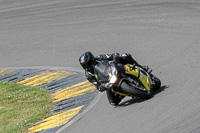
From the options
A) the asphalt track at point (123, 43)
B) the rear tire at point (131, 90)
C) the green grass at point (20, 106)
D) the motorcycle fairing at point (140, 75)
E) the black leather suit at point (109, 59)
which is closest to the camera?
the asphalt track at point (123, 43)

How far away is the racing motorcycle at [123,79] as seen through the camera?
8.56 metres

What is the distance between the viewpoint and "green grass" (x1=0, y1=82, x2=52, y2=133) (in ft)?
32.7

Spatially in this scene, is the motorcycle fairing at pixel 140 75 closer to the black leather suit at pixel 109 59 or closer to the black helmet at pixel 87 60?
the black leather suit at pixel 109 59

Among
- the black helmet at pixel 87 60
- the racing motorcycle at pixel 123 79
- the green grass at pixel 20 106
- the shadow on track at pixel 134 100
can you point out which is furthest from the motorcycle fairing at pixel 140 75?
the green grass at pixel 20 106

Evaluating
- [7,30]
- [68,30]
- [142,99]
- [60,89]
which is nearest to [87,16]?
[68,30]

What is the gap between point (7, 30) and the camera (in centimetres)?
1750

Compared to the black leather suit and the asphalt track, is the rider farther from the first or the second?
the asphalt track

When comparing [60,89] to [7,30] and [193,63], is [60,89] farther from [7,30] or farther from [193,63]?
[7,30]

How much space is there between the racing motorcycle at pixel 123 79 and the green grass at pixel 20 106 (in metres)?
2.21

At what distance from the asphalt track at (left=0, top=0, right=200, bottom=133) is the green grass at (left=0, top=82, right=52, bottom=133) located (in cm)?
137

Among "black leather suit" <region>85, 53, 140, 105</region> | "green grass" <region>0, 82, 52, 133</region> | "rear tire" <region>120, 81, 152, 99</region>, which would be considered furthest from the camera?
"green grass" <region>0, 82, 52, 133</region>

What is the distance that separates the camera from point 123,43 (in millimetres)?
A: 13523

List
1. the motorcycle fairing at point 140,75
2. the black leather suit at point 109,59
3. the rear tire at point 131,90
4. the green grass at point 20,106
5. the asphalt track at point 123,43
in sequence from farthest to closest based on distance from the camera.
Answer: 1. the green grass at point 20,106
2. the black leather suit at point 109,59
3. the motorcycle fairing at point 140,75
4. the rear tire at point 131,90
5. the asphalt track at point 123,43

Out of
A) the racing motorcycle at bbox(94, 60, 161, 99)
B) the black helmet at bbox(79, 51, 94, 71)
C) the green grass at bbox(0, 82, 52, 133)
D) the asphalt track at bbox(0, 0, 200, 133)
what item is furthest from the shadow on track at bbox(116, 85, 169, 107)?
the green grass at bbox(0, 82, 52, 133)
